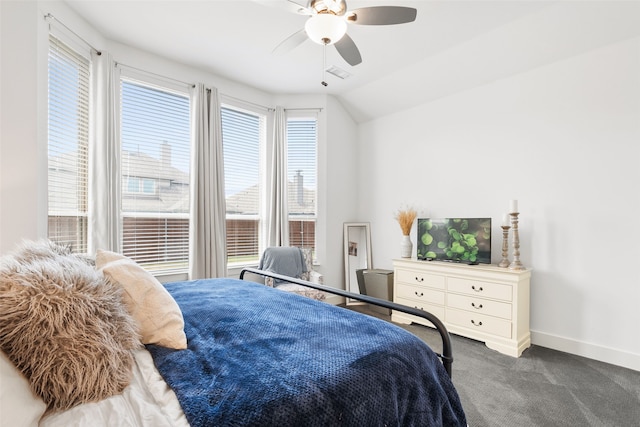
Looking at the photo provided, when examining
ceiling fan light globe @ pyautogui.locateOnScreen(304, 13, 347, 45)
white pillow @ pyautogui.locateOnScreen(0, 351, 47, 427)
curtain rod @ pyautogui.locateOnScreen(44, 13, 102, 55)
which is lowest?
white pillow @ pyautogui.locateOnScreen(0, 351, 47, 427)

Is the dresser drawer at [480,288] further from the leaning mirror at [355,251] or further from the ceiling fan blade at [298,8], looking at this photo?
the ceiling fan blade at [298,8]

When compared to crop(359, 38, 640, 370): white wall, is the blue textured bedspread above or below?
below

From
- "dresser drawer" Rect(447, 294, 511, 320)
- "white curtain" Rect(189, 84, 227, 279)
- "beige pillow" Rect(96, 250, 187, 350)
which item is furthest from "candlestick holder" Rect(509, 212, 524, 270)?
"white curtain" Rect(189, 84, 227, 279)

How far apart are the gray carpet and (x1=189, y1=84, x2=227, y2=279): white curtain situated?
2.55 meters

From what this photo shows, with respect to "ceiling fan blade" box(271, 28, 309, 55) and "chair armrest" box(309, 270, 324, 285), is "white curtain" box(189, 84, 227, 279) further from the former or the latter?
"ceiling fan blade" box(271, 28, 309, 55)

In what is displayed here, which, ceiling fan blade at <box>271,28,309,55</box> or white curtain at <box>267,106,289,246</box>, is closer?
ceiling fan blade at <box>271,28,309,55</box>

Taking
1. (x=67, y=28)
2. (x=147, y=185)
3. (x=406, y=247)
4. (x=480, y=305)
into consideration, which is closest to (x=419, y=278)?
(x=406, y=247)

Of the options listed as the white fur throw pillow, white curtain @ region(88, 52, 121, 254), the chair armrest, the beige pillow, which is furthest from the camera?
the chair armrest

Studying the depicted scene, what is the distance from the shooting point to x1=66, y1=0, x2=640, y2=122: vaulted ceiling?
2.53 meters

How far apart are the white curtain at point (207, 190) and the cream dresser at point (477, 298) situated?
222 cm

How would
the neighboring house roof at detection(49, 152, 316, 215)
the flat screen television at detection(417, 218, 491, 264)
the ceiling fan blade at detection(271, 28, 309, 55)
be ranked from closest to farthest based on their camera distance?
the ceiling fan blade at detection(271, 28, 309, 55) → the neighboring house roof at detection(49, 152, 316, 215) → the flat screen television at detection(417, 218, 491, 264)

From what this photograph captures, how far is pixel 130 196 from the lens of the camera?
10.7 feet

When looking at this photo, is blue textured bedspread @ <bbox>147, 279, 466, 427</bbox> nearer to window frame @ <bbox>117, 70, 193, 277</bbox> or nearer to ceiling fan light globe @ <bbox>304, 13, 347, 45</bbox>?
ceiling fan light globe @ <bbox>304, 13, 347, 45</bbox>

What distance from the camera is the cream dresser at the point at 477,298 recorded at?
9.15 ft
